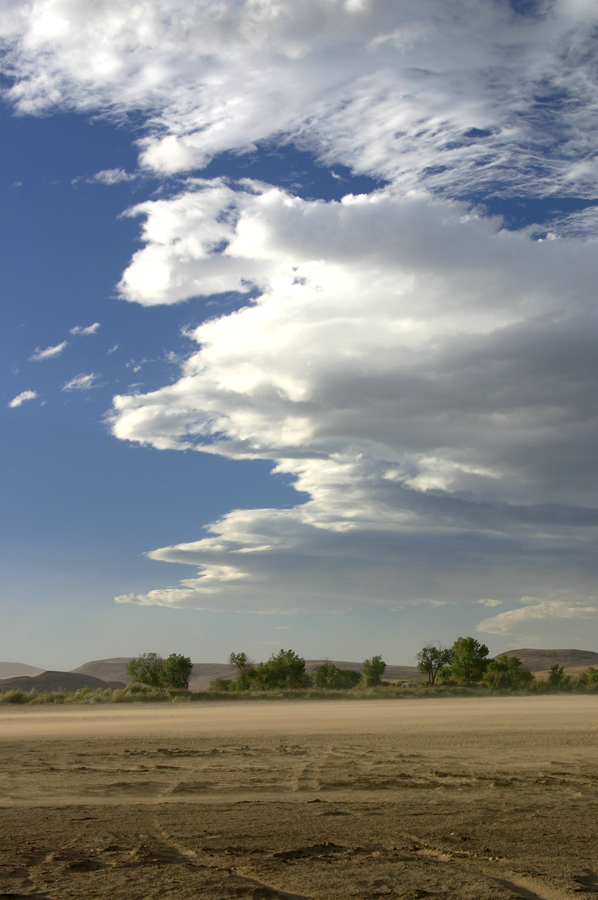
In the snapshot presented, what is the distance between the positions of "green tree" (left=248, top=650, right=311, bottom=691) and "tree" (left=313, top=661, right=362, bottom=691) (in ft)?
8.98

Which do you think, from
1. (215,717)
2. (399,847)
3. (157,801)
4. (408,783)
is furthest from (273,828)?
(215,717)

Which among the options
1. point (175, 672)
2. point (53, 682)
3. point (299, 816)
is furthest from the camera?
point (53, 682)

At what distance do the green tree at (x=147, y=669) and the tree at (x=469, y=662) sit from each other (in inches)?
1325

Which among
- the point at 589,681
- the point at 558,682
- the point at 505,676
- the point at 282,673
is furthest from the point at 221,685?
the point at 589,681

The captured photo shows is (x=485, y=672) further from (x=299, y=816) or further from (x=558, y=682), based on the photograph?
(x=299, y=816)

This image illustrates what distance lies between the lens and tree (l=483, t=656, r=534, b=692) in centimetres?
6819

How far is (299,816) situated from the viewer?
10.7 meters

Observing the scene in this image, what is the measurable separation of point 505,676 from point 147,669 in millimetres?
37393

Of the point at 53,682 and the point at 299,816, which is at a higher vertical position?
the point at 299,816

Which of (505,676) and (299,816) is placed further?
(505,676)

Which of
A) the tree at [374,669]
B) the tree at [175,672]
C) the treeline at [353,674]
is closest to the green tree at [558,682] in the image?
the treeline at [353,674]

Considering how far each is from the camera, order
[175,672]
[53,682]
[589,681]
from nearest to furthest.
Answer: [175,672], [589,681], [53,682]

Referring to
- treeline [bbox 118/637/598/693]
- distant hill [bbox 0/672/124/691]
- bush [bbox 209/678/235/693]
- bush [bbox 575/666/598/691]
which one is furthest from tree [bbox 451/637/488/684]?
distant hill [bbox 0/672/124/691]

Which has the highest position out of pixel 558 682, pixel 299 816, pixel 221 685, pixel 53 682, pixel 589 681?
pixel 299 816
